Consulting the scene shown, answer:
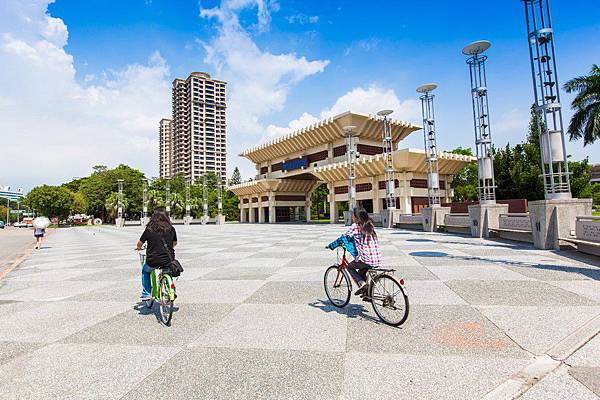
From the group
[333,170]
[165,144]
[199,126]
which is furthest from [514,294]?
[165,144]

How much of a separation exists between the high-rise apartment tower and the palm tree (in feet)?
403

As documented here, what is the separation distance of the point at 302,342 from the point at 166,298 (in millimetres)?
2233

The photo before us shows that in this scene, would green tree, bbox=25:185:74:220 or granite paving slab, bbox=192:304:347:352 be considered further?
green tree, bbox=25:185:74:220

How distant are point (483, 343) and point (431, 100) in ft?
78.6

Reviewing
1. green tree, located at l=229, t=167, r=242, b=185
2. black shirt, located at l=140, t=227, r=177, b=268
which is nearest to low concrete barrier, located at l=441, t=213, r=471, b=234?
black shirt, located at l=140, t=227, r=177, b=268

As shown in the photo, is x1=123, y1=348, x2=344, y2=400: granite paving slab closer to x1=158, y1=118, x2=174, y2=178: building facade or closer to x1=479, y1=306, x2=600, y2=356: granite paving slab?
x1=479, y1=306, x2=600, y2=356: granite paving slab

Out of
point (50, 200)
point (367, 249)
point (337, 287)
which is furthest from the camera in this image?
point (50, 200)

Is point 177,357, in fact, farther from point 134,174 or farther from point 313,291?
point 134,174

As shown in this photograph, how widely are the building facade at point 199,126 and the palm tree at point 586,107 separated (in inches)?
4886

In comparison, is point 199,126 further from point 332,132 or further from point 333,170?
point 333,170

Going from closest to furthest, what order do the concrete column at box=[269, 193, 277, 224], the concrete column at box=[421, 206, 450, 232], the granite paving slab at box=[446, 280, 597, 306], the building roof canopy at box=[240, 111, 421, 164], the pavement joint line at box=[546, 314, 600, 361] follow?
1. the pavement joint line at box=[546, 314, 600, 361]
2. the granite paving slab at box=[446, 280, 597, 306]
3. the concrete column at box=[421, 206, 450, 232]
4. the building roof canopy at box=[240, 111, 421, 164]
5. the concrete column at box=[269, 193, 277, 224]

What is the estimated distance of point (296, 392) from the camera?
3.16m

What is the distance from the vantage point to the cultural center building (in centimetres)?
3841

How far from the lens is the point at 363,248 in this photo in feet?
16.7
